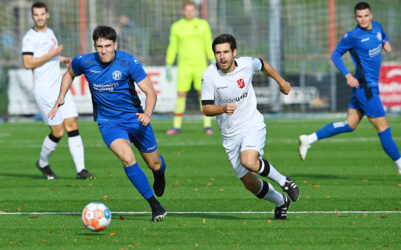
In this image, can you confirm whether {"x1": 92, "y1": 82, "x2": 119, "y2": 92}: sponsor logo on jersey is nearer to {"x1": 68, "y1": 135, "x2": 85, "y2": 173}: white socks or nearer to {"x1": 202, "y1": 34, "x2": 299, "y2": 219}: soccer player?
{"x1": 202, "y1": 34, "x2": 299, "y2": 219}: soccer player

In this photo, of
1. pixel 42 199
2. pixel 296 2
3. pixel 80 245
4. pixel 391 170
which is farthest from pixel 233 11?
pixel 80 245

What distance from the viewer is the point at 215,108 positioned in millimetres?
7004

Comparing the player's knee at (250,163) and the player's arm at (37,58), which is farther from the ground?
the player's arm at (37,58)

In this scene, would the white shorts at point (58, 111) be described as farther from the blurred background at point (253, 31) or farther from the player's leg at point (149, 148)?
the blurred background at point (253, 31)

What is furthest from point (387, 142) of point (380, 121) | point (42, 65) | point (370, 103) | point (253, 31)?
point (253, 31)

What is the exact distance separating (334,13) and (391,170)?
42.9 ft

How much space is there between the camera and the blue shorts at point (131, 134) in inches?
297

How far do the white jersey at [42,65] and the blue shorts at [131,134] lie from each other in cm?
305

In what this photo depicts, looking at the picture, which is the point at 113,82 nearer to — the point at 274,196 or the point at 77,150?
the point at 274,196

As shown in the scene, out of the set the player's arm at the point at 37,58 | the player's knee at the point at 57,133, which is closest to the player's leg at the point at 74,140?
the player's knee at the point at 57,133

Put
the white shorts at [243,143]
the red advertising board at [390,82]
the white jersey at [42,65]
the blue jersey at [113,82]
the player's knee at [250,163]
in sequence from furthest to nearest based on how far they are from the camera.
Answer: the red advertising board at [390,82]
the white jersey at [42,65]
the blue jersey at [113,82]
the white shorts at [243,143]
the player's knee at [250,163]

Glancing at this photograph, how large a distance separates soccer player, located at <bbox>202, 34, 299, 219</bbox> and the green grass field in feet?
1.00

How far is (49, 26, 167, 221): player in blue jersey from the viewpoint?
7363 mm

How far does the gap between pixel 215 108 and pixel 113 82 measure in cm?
119
